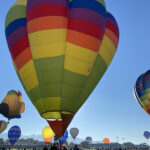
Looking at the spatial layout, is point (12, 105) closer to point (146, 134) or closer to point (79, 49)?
point (79, 49)

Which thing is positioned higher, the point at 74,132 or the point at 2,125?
the point at 2,125

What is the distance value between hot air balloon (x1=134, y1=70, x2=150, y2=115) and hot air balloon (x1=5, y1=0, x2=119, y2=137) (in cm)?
1709

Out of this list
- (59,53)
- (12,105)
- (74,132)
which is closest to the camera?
(59,53)

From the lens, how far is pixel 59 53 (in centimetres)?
1155

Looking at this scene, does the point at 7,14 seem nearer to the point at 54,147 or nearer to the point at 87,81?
the point at 87,81

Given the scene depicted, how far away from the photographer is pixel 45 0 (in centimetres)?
1208

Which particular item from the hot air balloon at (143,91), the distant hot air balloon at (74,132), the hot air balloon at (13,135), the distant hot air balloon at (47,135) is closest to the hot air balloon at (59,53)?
the hot air balloon at (143,91)

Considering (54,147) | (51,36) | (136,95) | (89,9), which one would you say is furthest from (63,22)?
(136,95)

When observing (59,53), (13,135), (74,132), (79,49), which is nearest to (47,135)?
(13,135)

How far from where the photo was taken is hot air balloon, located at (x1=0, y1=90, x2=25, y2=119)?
30.4 metres

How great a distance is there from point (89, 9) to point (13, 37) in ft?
16.7

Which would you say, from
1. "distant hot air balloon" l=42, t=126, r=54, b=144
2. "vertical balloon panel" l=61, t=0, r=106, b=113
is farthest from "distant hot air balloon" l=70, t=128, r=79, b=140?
"vertical balloon panel" l=61, t=0, r=106, b=113

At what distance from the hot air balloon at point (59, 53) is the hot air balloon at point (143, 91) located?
1709 cm

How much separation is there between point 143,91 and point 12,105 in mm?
19587
